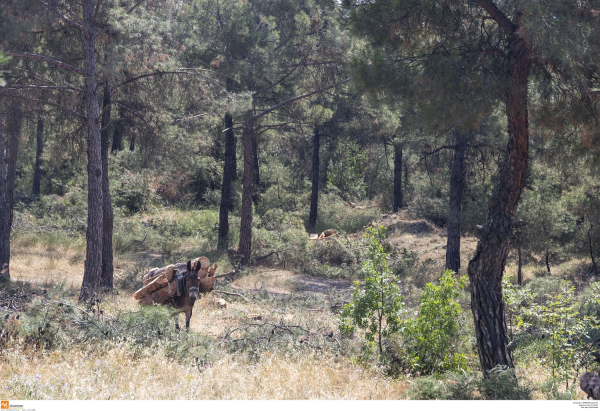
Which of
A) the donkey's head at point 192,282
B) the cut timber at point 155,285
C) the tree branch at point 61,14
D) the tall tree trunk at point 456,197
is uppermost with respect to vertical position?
the tree branch at point 61,14

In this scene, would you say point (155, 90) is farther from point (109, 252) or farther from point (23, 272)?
point (23, 272)

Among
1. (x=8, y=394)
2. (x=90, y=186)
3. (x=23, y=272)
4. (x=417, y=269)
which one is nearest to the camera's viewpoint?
(x=8, y=394)

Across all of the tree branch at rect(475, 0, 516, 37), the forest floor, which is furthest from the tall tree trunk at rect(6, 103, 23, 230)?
the tree branch at rect(475, 0, 516, 37)

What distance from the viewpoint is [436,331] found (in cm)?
586

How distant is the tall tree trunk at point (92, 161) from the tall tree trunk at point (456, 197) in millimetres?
10453

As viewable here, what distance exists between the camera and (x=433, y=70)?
6.30m

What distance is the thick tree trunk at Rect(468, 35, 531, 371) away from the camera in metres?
5.74

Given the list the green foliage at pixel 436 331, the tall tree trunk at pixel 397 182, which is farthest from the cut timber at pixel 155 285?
the tall tree trunk at pixel 397 182

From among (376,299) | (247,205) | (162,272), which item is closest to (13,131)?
(162,272)

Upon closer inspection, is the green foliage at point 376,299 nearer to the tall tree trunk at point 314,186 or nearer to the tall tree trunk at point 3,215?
the tall tree trunk at point 3,215

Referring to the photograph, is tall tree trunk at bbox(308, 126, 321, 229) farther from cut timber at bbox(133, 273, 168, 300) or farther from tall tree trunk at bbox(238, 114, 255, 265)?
cut timber at bbox(133, 273, 168, 300)

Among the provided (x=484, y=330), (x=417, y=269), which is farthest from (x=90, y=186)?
(x=417, y=269)

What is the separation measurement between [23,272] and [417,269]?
12294 mm

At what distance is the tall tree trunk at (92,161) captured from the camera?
9.91 m
